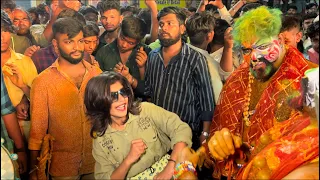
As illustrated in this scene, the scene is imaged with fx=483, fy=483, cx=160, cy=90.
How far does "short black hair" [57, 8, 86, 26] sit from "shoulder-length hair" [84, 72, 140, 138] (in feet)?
0.81

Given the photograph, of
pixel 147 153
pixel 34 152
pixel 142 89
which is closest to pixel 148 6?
pixel 142 89

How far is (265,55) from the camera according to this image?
186cm

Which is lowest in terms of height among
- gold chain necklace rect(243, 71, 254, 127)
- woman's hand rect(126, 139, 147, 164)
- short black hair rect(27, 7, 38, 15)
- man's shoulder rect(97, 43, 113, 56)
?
woman's hand rect(126, 139, 147, 164)

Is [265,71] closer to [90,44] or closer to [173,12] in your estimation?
[173,12]

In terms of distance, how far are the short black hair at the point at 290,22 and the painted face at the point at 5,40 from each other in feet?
3.66

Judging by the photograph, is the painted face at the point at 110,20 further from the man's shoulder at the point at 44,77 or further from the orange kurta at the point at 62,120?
the man's shoulder at the point at 44,77

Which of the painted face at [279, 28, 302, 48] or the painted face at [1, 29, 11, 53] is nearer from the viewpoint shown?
the painted face at [1, 29, 11, 53]

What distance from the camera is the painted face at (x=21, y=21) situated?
1.90 m

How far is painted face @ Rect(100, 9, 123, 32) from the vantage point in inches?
81.0

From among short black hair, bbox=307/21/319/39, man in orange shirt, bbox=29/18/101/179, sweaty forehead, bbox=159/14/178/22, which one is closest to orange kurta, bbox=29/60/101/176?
man in orange shirt, bbox=29/18/101/179

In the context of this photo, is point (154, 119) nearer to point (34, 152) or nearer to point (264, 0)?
point (34, 152)

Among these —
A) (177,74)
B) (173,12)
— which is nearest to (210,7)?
(173,12)

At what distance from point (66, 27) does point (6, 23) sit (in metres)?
0.22

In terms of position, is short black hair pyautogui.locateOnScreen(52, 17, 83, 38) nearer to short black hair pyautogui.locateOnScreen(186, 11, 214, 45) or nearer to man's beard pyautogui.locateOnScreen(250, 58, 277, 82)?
short black hair pyautogui.locateOnScreen(186, 11, 214, 45)
